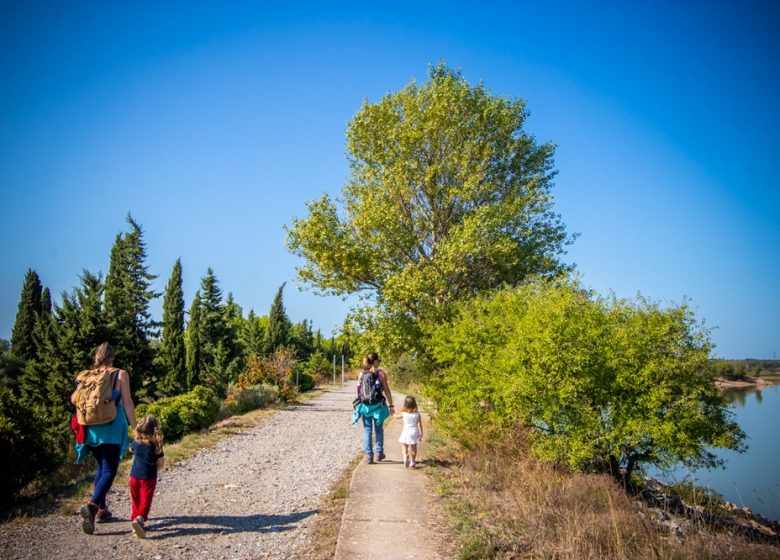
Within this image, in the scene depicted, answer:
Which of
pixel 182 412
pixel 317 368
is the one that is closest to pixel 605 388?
pixel 182 412

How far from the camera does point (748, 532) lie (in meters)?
9.48

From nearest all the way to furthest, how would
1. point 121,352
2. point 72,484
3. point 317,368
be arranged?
1. point 72,484
2. point 121,352
3. point 317,368

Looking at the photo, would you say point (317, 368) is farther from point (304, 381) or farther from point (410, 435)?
point (410, 435)

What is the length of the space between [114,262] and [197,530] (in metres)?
24.1

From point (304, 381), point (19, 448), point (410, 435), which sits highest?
point (19, 448)

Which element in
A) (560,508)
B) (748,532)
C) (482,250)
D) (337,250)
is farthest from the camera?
(337,250)

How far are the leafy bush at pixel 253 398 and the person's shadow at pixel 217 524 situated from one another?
1284cm

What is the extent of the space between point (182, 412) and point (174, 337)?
17522 millimetres

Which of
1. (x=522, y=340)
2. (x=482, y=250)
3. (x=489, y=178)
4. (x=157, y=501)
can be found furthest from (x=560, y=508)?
(x=489, y=178)


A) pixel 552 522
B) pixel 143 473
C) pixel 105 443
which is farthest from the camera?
pixel 552 522

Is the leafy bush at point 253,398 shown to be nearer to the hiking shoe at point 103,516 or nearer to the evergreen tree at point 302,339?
the hiking shoe at point 103,516

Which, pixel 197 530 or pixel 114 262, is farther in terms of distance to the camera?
pixel 114 262

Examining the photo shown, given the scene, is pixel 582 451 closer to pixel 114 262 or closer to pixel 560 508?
pixel 560 508

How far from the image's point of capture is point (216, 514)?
5777 millimetres
